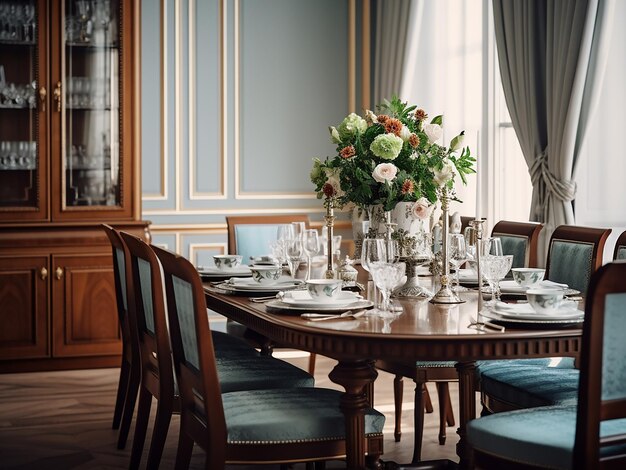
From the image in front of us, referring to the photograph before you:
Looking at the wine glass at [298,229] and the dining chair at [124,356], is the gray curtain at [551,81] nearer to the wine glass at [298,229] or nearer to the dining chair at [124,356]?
the wine glass at [298,229]

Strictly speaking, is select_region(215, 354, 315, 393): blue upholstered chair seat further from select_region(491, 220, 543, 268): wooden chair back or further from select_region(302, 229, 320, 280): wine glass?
select_region(491, 220, 543, 268): wooden chair back

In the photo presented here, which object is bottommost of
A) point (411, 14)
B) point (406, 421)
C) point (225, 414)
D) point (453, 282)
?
point (406, 421)

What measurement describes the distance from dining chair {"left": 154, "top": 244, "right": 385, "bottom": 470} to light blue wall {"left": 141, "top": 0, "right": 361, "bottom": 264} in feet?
10.1

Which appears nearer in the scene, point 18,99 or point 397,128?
point 397,128

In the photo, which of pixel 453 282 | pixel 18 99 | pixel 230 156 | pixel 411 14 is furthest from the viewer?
pixel 230 156

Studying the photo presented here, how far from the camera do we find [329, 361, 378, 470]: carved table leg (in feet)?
6.91

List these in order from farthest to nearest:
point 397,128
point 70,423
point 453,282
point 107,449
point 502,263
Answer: point 70,423 < point 107,449 < point 453,282 < point 397,128 < point 502,263

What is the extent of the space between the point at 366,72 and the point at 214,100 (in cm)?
96

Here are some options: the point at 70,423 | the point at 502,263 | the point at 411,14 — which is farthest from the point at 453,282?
the point at 411,14

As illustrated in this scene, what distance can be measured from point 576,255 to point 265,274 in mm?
1017

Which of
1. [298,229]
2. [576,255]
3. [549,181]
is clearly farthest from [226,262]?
[549,181]

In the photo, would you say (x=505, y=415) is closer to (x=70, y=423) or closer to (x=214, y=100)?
(x=70, y=423)

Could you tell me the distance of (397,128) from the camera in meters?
2.63

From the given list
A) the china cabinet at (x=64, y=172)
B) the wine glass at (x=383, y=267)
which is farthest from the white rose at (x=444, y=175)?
the china cabinet at (x=64, y=172)
